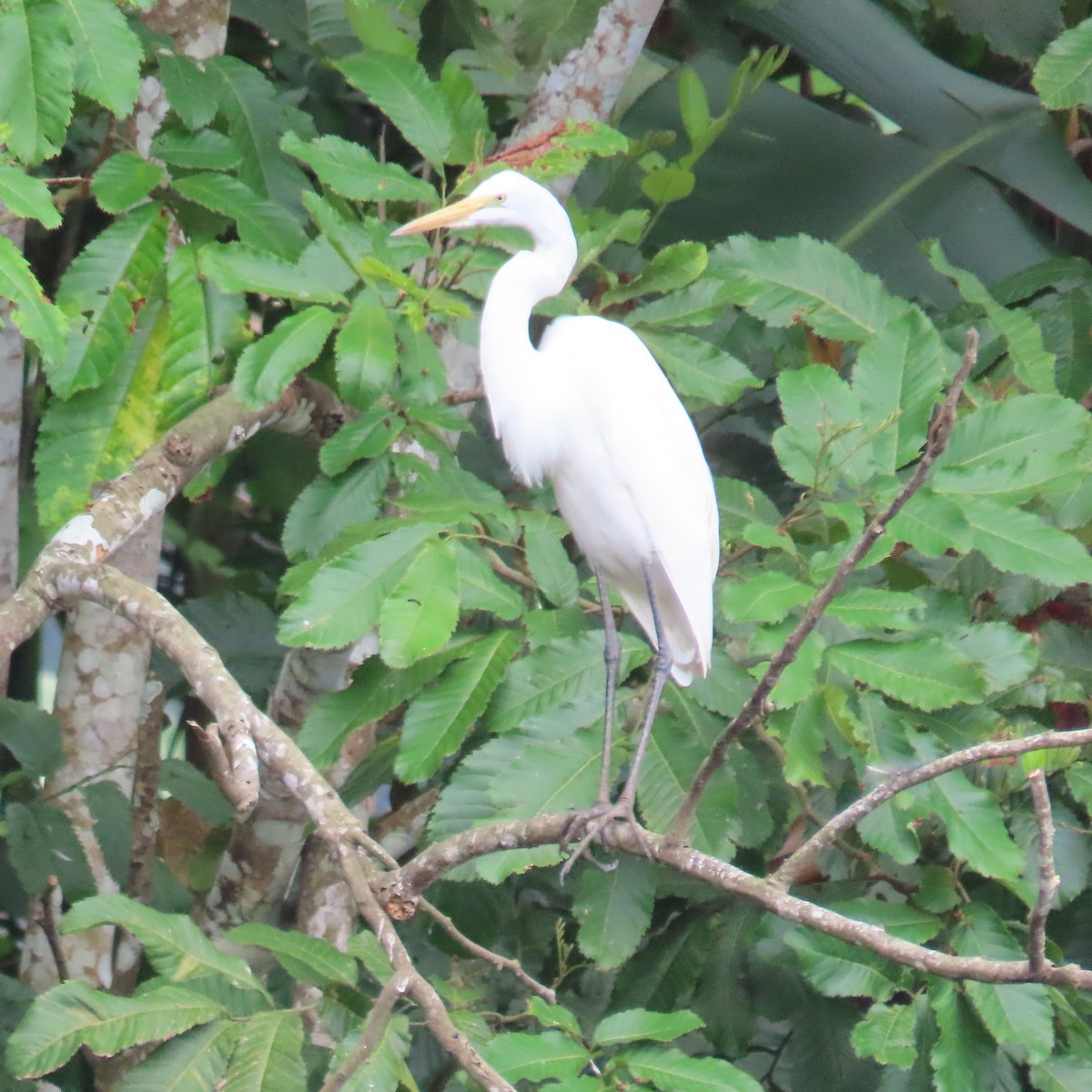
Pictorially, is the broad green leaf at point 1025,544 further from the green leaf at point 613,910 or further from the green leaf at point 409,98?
the green leaf at point 409,98

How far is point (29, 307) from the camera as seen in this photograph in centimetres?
154

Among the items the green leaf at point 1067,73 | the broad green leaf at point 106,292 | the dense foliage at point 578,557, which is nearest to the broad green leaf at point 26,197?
the dense foliage at point 578,557

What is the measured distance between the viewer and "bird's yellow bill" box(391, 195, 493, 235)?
1948 millimetres

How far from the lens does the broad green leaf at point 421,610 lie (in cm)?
152

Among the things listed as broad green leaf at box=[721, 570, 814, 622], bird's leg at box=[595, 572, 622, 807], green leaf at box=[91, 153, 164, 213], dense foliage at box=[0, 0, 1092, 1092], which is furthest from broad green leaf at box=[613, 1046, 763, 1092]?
green leaf at box=[91, 153, 164, 213]

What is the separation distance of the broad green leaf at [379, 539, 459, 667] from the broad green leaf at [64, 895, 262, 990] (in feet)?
1.30

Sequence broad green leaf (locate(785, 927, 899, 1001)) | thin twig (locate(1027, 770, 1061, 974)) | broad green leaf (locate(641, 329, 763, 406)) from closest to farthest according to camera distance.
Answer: thin twig (locate(1027, 770, 1061, 974)), broad green leaf (locate(785, 927, 899, 1001)), broad green leaf (locate(641, 329, 763, 406))

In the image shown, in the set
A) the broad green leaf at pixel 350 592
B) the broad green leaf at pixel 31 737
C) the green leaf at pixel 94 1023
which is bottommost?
the broad green leaf at pixel 31 737

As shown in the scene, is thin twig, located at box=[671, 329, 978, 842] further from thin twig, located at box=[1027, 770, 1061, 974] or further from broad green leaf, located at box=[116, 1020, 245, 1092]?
broad green leaf, located at box=[116, 1020, 245, 1092]

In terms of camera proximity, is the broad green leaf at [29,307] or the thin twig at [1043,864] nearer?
the thin twig at [1043,864]

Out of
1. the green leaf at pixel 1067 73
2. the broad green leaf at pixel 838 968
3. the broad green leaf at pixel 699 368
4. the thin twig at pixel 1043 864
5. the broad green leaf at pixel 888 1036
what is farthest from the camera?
the green leaf at pixel 1067 73

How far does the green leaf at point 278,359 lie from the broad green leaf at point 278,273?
0.05m

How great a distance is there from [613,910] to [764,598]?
0.50m

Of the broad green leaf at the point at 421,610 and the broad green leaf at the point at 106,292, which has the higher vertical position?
the broad green leaf at the point at 421,610
